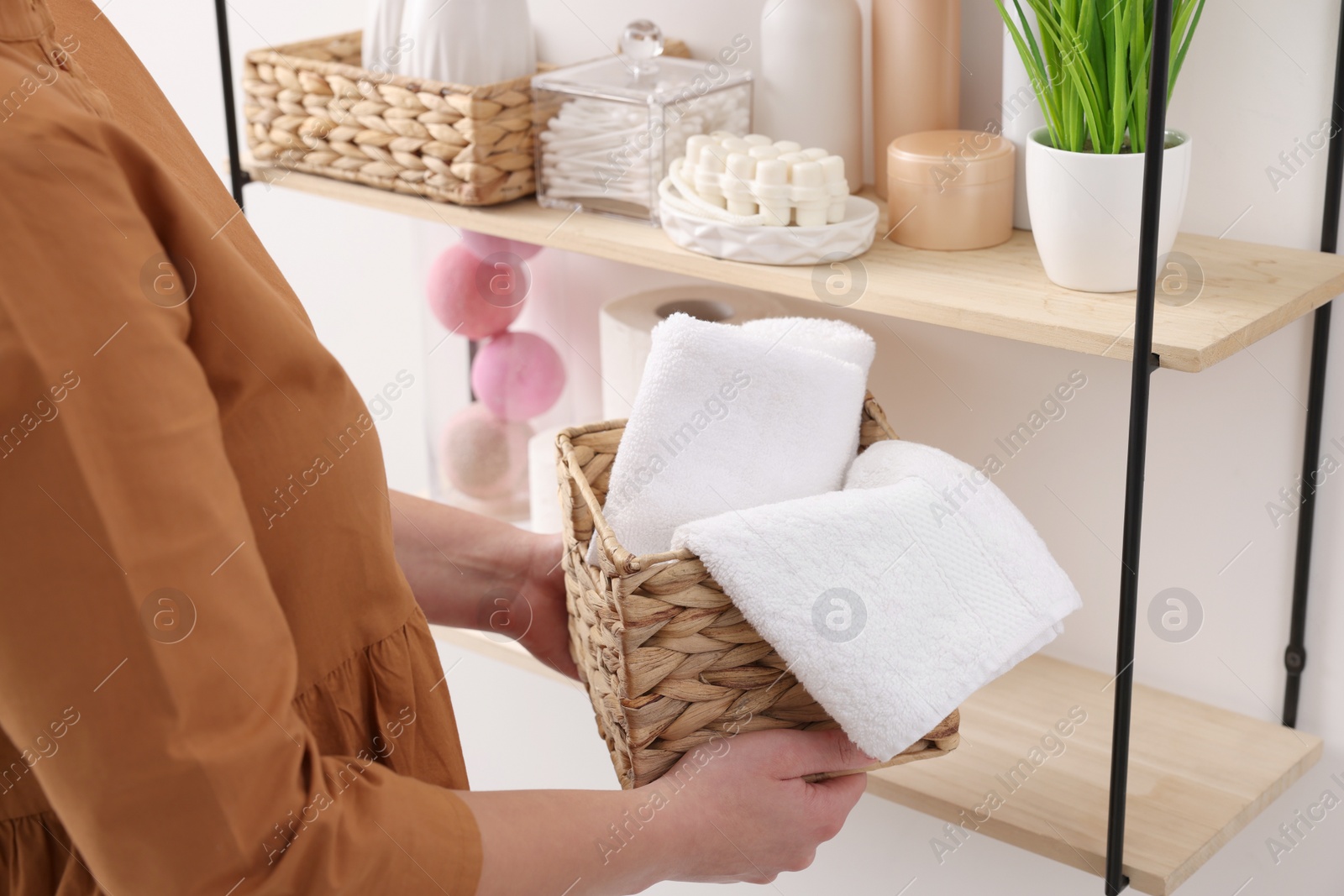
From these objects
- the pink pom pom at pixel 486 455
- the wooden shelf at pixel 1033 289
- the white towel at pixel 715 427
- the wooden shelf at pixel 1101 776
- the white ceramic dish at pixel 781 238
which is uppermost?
the white ceramic dish at pixel 781 238

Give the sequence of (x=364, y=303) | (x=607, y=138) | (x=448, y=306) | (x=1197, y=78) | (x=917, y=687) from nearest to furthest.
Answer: (x=917, y=687)
(x=1197, y=78)
(x=607, y=138)
(x=448, y=306)
(x=364, y=303)

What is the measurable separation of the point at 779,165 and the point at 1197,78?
24 cm

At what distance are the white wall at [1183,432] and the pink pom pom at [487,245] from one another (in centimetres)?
3

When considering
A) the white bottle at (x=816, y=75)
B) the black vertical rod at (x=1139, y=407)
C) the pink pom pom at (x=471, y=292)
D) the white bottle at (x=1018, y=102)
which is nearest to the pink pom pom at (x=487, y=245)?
the pink pom pom at (x=471, y=292)

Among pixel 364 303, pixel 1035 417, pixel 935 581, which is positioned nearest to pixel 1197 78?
pixel 1035 417

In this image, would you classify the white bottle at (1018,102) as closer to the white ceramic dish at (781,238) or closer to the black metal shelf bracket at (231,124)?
the white ceramic dish at (781,238)

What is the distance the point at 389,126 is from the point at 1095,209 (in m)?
0.49

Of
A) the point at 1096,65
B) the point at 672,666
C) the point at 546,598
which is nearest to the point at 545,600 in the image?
the point at 546,598

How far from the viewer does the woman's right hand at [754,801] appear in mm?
532

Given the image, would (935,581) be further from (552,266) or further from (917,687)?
(552,266)

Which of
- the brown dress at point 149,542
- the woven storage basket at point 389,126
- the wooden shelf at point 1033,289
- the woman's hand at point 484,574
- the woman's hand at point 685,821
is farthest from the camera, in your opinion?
the woven storage basket at point 389,126

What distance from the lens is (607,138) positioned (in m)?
0.81

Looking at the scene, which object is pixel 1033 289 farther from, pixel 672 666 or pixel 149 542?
pixel 149 542

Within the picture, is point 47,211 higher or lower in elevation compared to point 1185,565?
higher
